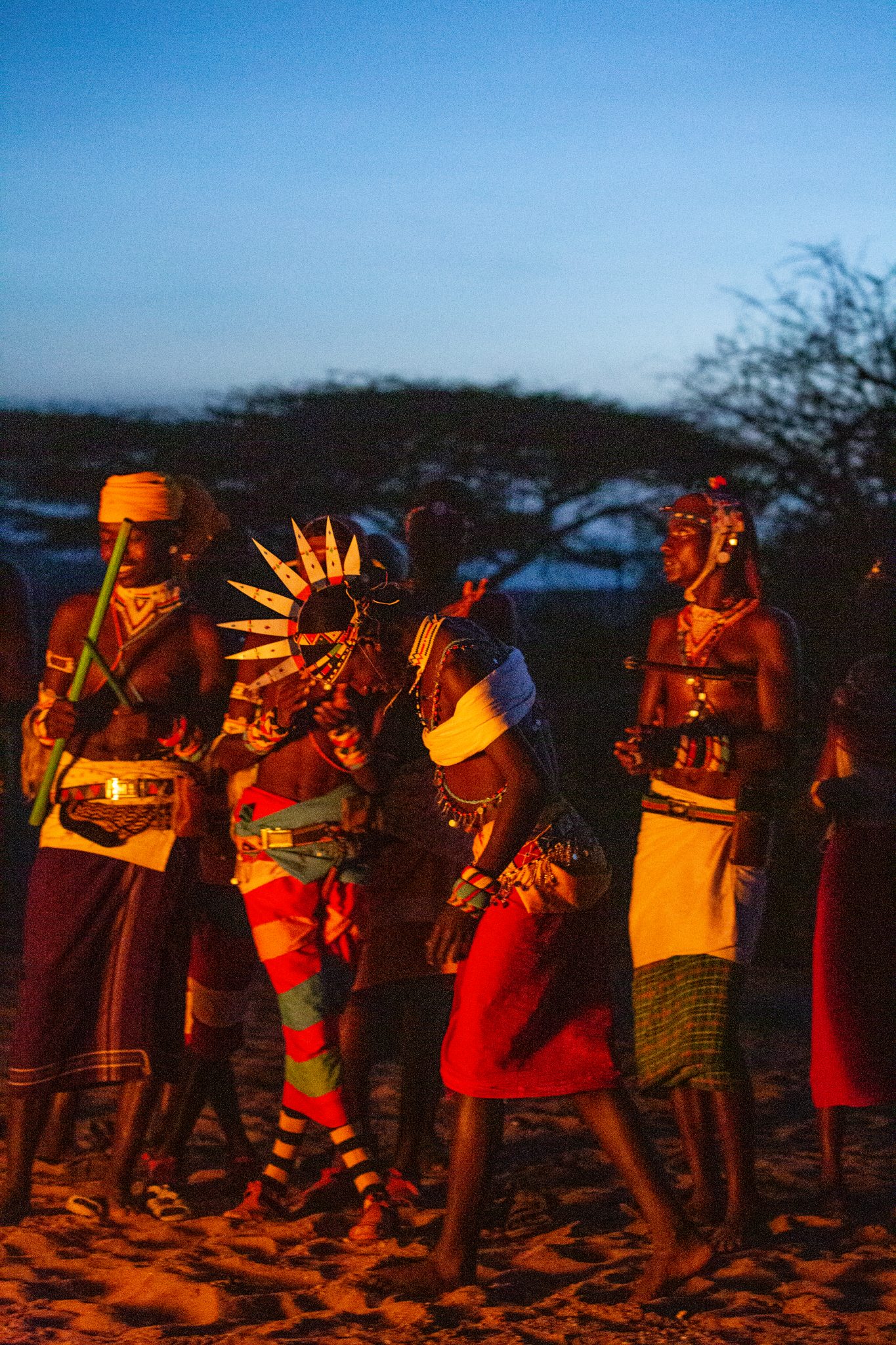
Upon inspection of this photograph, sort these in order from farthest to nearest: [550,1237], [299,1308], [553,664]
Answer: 1. [553,664]
2. [550,1237]
3. [299,1308]

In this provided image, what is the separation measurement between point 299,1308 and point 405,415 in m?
13.0

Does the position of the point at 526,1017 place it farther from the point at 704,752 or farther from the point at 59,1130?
the point at 59,1130

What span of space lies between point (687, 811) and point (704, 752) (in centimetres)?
20

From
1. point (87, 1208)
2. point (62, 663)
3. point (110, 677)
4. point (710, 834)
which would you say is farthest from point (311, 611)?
point (87, 1208)

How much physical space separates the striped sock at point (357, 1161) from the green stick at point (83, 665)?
1315 mm

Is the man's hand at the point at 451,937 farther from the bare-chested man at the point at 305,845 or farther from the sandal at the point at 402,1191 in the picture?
the sandal at the point at 402,1191

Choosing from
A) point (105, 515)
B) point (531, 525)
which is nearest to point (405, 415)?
point (531, 525)

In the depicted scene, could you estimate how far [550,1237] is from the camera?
4523mm

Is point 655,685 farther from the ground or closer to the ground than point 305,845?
farther from the ground

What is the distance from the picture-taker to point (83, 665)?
187 inches

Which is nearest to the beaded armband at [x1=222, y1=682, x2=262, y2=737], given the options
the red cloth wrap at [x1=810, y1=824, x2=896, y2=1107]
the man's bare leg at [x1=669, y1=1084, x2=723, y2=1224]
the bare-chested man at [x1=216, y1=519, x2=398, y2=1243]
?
the bare-chested man at [x1=216, y1=519, x2=398, y2=1243]

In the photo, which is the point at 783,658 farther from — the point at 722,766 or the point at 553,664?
the point at 553,664

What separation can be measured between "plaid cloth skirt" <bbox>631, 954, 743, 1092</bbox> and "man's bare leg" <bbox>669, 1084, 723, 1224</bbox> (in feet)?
0.20

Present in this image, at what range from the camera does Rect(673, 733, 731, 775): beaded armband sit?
468cm
